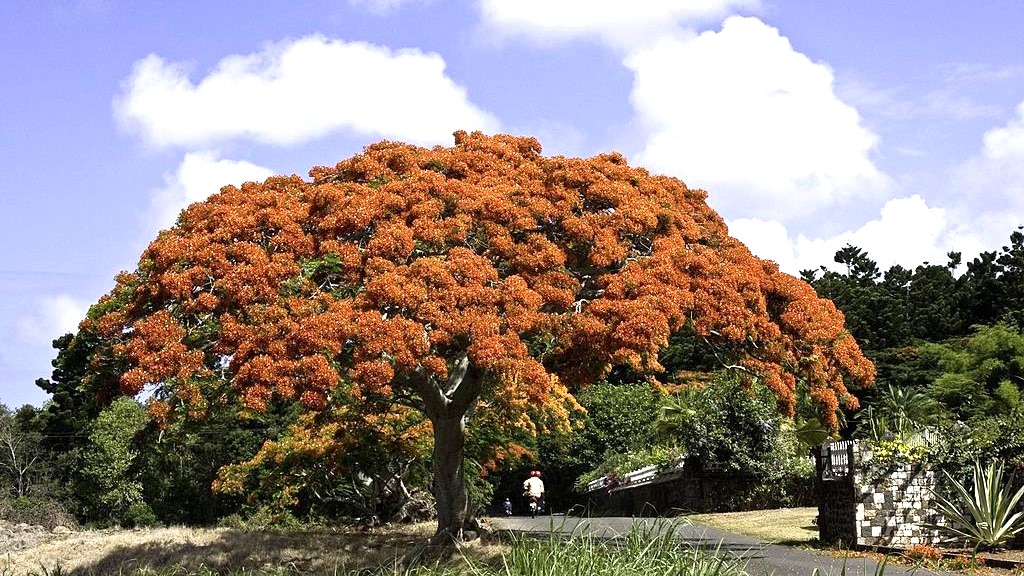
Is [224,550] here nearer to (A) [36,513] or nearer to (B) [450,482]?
(B) [450,482]

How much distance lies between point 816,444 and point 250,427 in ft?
74.4

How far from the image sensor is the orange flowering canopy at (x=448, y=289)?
1316 cm

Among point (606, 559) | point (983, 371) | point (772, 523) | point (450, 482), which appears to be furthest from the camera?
point (983, 371)

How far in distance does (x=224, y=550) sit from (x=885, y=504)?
10.9 meters

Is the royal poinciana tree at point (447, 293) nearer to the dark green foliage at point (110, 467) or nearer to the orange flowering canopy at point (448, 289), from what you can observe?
the orange flowering canopy at point (448, 289)

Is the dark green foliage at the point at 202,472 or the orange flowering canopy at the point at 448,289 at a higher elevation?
the orange flowering canopy at the point at 448,289

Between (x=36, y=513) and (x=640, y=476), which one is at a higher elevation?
(x=640, y=476)

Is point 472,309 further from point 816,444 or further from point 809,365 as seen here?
point 816,444

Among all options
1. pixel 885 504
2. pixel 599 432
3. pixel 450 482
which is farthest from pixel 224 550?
pixel 599 432

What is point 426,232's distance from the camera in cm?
1430

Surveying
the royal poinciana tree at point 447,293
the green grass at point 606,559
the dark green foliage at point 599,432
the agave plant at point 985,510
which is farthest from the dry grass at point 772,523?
the dark green foliage at point 599,432

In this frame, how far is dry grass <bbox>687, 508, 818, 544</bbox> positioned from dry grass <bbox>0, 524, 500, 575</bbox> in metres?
5.57

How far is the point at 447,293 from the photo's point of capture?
43.7 feet

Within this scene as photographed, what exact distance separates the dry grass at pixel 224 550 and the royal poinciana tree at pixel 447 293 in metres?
2.67
